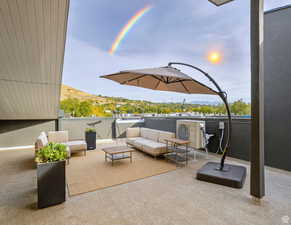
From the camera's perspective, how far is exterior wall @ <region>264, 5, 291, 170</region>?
343 cm

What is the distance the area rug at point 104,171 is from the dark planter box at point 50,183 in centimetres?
33

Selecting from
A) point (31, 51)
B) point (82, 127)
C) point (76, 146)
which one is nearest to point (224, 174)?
point (76, 146)

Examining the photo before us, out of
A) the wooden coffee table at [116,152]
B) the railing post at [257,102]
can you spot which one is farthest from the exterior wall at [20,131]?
the railing post at [257,102]

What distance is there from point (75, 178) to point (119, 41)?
7659 mm

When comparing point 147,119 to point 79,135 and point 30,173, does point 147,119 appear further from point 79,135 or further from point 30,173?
point 30,173

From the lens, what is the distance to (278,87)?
3.59m

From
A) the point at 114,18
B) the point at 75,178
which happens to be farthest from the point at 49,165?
the point at 114,18

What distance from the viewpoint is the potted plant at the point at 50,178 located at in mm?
2123

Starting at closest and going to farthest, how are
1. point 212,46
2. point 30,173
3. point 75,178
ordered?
point 75,178 → point 30,173 → point 212,46

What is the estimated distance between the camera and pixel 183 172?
344 cm

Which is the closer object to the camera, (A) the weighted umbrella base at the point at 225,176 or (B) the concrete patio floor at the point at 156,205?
(B) the concrete patio floor at the point at 156,205

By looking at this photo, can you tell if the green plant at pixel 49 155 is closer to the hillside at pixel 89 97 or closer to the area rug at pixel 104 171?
the area rug at pixel 104 171

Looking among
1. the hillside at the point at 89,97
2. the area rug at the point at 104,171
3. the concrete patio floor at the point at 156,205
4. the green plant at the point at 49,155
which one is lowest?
the area rug at the point at 104,171

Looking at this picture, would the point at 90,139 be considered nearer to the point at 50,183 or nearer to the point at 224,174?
the point at 50,183
